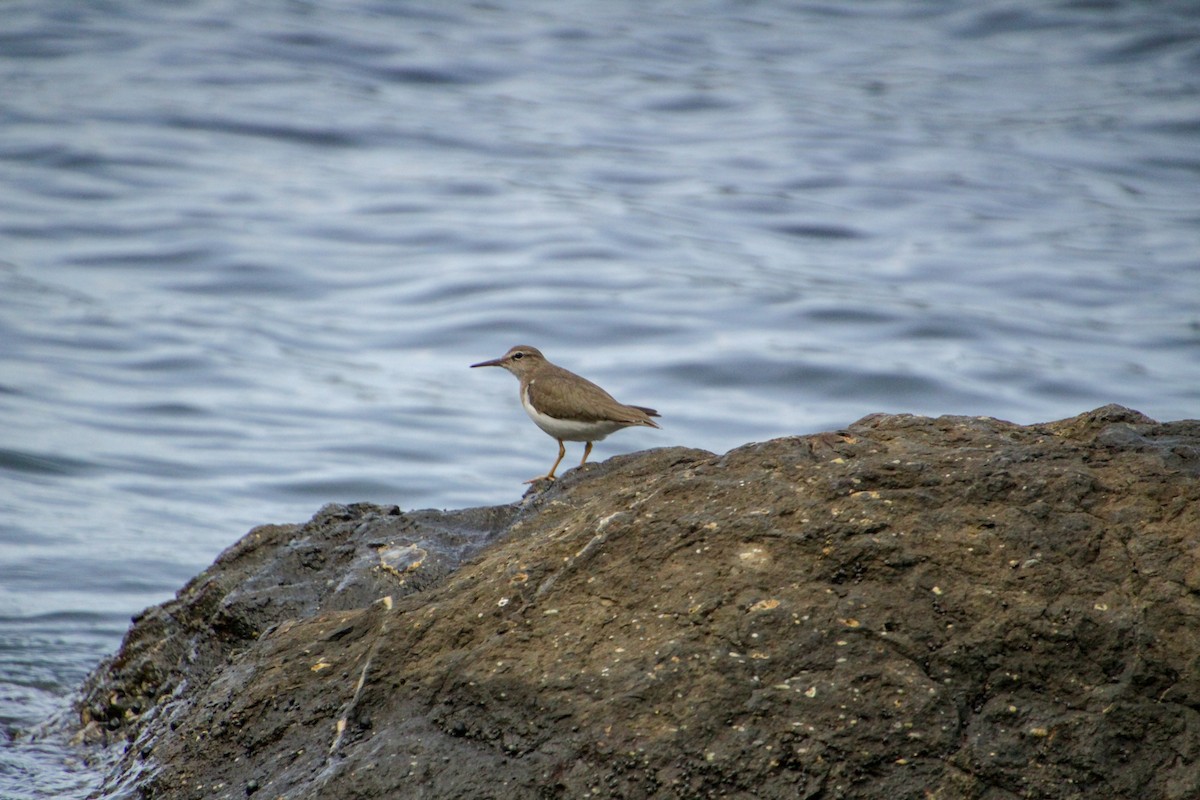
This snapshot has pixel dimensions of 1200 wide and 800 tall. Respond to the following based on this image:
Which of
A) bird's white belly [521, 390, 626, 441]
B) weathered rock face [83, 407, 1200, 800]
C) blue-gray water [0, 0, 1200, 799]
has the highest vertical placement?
weathered rock face [83, 407, 1200, 800]

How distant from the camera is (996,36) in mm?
26031

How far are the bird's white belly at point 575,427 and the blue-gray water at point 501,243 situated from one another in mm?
2548

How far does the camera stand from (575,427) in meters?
6.49

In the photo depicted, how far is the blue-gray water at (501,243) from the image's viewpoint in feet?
40.2

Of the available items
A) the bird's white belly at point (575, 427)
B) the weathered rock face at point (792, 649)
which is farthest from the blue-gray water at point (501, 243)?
the bird's white belly at point (575, 427)

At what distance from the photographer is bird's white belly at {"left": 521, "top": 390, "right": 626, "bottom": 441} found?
21.2 ft

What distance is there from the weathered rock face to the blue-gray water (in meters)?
1.99

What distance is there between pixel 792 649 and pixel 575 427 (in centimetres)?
290

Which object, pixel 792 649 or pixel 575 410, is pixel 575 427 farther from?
pixel 792 649

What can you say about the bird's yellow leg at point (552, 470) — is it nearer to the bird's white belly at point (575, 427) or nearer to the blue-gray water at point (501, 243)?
the bird's white belly at point (575, 427)

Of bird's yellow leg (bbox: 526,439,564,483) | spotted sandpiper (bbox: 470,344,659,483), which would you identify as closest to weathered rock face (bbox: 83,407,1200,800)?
bird's yellow leg (bbox: 526,439,564,483)

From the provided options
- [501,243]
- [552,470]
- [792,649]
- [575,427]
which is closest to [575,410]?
[575,427]

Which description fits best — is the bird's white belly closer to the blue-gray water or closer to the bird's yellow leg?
the bird's yellow leg

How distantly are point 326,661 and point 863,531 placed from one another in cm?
170
